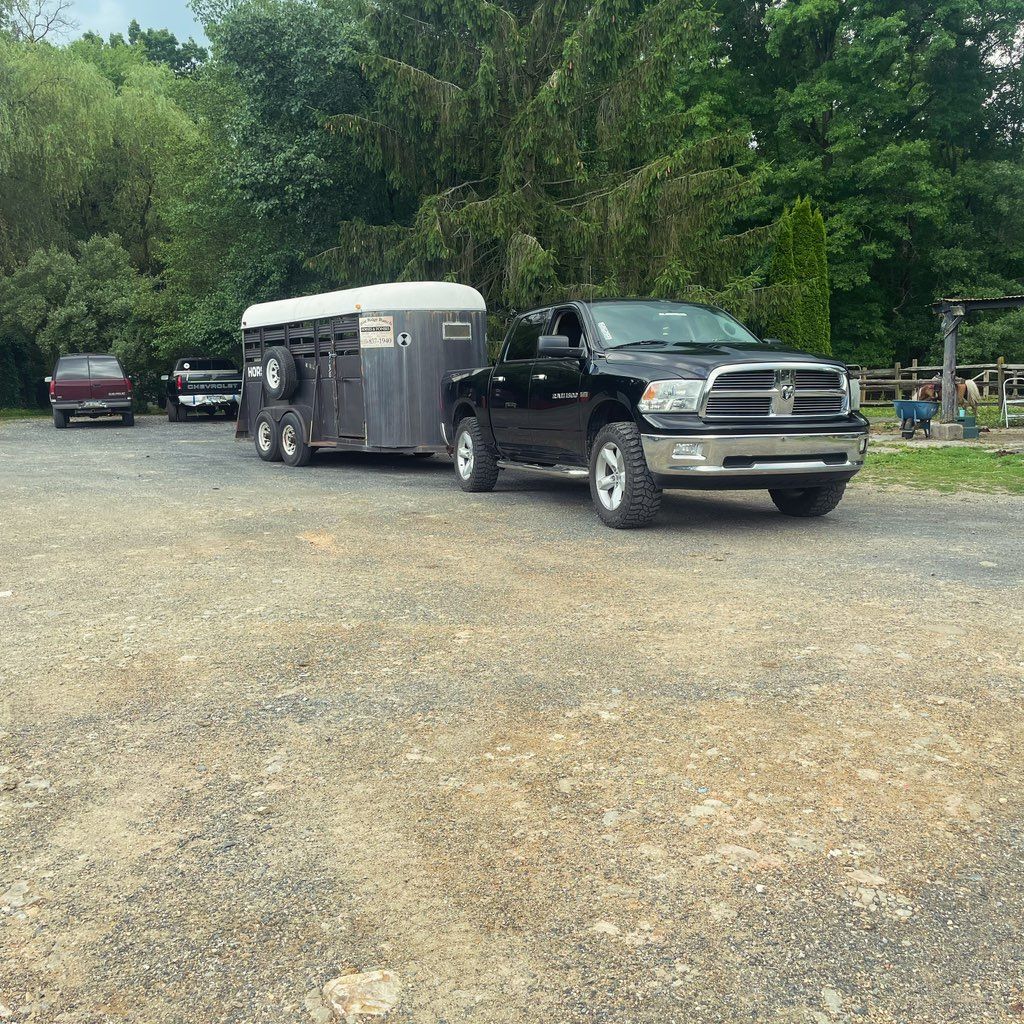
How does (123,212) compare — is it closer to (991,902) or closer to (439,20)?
(439,20)

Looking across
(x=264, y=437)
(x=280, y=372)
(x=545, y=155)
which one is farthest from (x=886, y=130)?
(x=280, y=372)

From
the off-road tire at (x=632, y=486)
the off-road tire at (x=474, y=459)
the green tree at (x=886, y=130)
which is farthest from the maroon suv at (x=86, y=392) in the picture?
the off-road tire at (x=632, y=486)

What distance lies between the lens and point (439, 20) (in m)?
26.7

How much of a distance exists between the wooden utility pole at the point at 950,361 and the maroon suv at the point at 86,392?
67.4ft

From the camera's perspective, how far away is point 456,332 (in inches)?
614

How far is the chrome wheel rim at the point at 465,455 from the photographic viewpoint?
13.3m

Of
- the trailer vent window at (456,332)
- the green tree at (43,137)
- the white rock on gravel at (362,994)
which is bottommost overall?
the white rock on gravel at (362,994)

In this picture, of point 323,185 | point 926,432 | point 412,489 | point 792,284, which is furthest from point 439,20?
point 412,489

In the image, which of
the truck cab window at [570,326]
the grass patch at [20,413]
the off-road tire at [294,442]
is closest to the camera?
the truck cab window at [570,326]

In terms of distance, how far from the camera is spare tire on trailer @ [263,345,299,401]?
17.2 meters

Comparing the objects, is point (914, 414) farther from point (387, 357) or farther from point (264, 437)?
point (264, 437)

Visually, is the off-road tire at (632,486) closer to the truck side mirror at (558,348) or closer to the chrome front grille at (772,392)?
the chrome front grille at (772,392)

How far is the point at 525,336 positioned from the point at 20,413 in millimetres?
34438

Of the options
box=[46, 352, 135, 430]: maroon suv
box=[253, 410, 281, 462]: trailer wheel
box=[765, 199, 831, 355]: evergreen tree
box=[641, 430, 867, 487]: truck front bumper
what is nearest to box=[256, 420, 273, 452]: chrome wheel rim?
box=[253, 410, 281, 462]: trailer wheel
